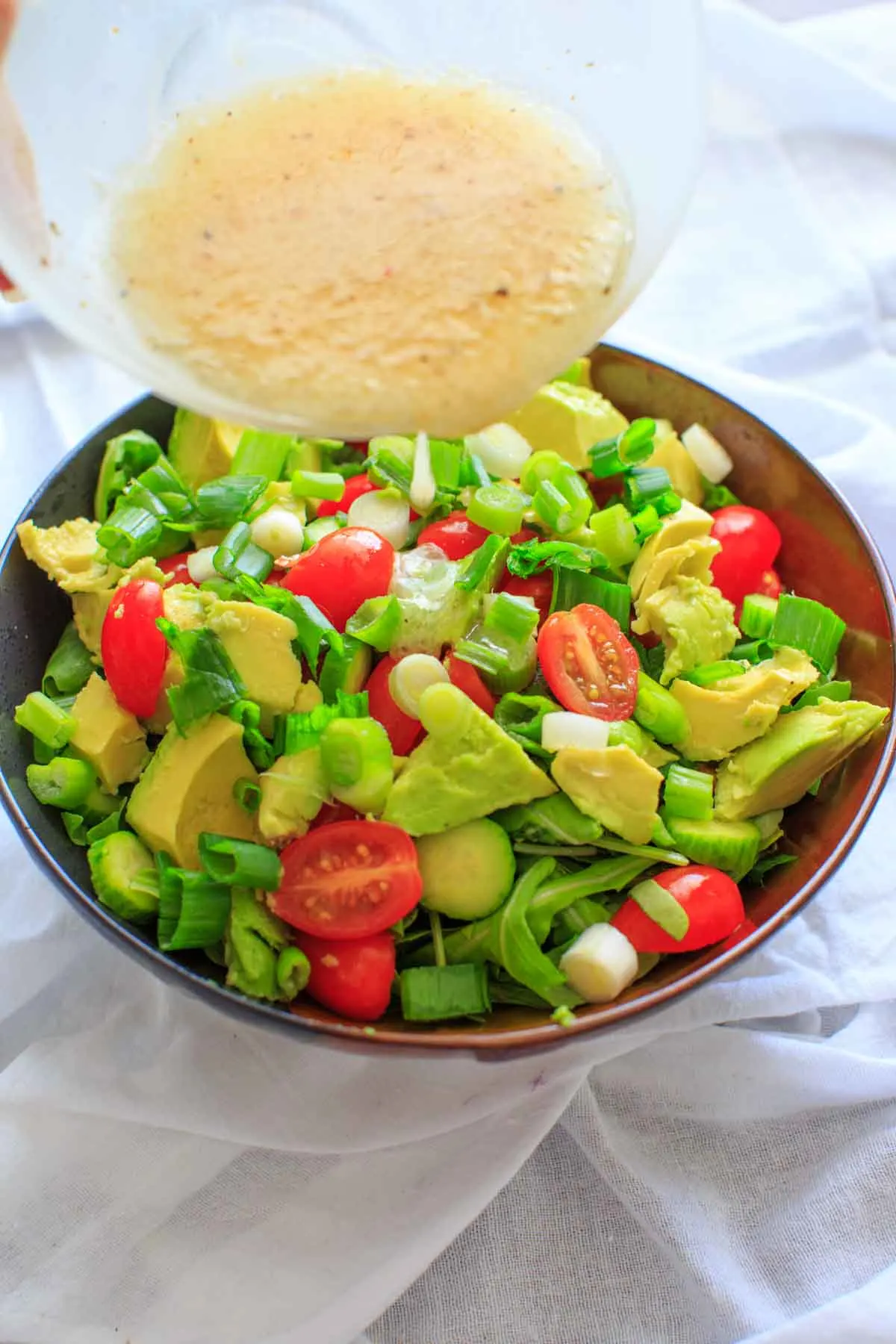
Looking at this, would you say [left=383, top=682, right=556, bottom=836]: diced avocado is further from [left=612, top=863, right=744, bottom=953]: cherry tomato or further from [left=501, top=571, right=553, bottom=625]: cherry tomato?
[left=501, top=571, right=553, bottom=625]: cherry tomato

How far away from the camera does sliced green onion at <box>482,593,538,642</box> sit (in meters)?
2.38

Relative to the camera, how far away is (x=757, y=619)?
262 cm

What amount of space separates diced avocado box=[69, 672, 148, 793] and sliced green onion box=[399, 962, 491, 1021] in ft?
2.29

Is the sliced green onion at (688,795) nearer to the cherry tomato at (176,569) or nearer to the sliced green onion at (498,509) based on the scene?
the sliced green onion at (498,509)

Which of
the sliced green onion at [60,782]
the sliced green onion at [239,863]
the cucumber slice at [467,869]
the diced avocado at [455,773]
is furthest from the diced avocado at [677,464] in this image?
the sliced green onion at [60,782]

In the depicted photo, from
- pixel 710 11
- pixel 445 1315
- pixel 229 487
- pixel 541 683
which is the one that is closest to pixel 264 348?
pixel 229 487

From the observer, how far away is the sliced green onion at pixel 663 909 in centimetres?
216

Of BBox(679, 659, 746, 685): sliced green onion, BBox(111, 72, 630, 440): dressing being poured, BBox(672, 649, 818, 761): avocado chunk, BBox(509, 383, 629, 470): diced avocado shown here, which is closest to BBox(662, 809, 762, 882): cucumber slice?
BBox(672, 649, 818, 761): avocado chunk

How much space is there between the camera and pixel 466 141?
2174 millimetres

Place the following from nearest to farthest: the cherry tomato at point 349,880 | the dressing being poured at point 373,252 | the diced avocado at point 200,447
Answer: the dressing being poured at point 373,252, the cherry tomato at point 349,880, the diced avocado at point 200,447

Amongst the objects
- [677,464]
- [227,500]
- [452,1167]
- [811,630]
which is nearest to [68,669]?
[227,500]

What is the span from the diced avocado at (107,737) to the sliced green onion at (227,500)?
47cm

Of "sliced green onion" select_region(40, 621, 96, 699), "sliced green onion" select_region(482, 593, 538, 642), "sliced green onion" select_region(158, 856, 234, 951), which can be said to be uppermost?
"sliced green onion" select_region(482, 593, 538, 642)

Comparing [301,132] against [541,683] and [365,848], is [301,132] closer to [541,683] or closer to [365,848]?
[541,683]
